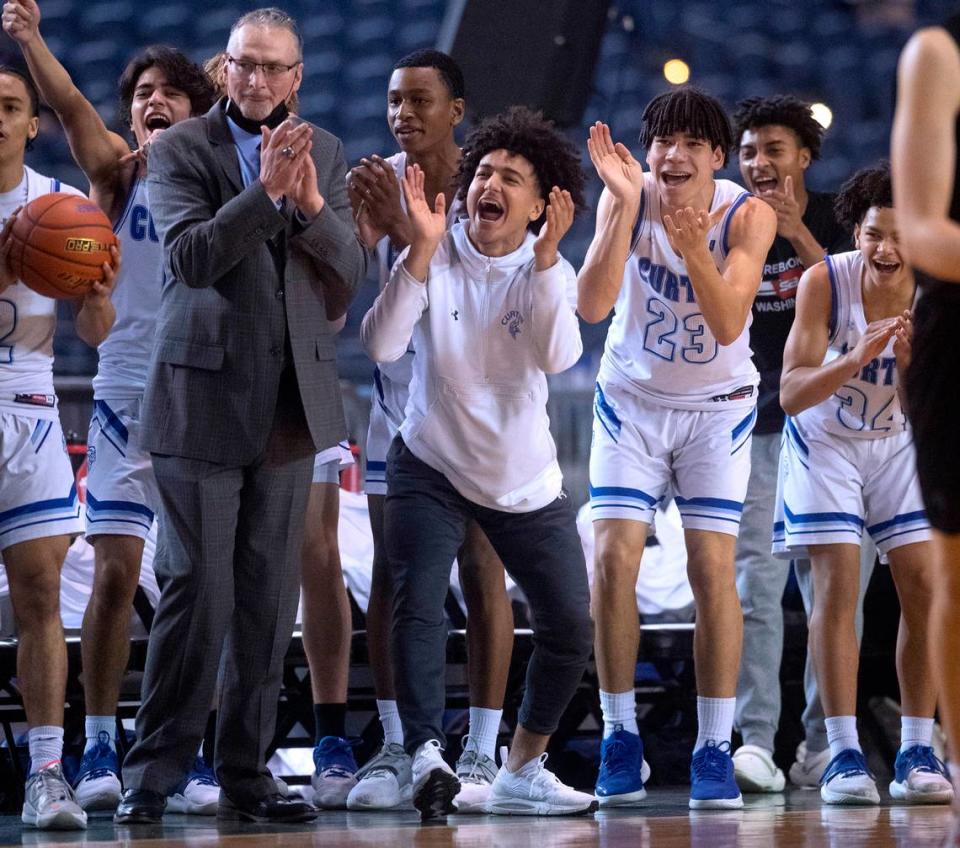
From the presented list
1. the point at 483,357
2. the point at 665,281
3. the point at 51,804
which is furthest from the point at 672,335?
the point at 51,804

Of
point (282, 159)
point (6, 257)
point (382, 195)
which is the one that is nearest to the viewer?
point (282, 159)

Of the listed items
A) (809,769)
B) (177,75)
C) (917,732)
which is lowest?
(809,769)

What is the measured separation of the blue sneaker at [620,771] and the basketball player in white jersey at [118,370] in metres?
0.97

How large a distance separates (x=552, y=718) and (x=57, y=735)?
116 centimetres

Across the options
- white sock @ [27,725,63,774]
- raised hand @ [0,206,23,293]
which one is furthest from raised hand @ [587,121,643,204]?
white sock @ [27,725,63,774]

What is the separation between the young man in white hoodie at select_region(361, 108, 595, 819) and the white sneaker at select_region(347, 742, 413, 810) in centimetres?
24

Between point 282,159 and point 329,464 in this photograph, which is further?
point 329,464

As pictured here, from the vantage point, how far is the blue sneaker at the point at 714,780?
12.6 ft

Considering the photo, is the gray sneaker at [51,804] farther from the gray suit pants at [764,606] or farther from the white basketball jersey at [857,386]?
the white basketball jersey at [857,386]

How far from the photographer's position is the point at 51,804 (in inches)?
135

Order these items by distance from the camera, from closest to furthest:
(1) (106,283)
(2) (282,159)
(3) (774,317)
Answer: (2) (282,159) < (1) (106,283) < (3) (774,317)

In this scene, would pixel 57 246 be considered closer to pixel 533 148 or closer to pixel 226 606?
pixel 226 606

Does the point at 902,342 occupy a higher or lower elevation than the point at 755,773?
higher

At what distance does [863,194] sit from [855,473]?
771 mm
